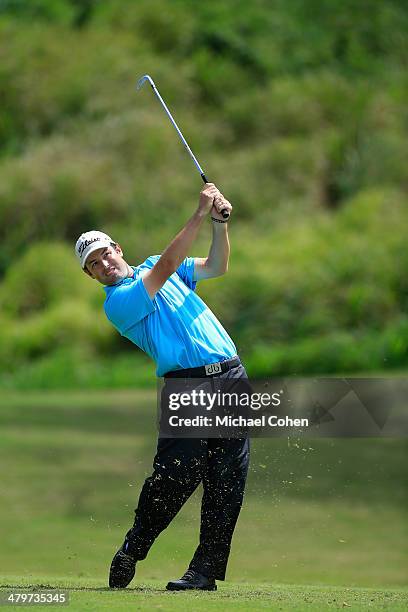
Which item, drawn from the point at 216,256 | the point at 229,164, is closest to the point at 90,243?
the point at 216,256

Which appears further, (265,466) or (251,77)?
(251,77)

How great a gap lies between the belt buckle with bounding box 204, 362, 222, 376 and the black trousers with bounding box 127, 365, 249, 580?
0.14ft

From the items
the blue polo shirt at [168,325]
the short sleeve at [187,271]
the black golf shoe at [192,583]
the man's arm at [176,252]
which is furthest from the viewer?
the short sleeve at [187,271]

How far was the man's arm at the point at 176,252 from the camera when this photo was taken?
14.1 feet

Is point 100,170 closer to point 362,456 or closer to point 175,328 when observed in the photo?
point 362,456

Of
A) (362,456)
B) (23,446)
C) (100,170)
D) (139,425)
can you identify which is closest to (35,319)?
(100,170)

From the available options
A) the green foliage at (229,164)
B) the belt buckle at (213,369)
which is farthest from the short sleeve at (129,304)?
the green foliage at (229,164)

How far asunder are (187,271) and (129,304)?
1.38 ft

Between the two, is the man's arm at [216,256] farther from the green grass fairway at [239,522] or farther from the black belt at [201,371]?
the green grass fairway at [239,522]

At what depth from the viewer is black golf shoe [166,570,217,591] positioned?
178 inches

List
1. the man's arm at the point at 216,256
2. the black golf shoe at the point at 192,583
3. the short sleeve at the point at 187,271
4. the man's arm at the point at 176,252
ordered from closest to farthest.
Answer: the man's arm at the point at 176,252 < the black golf shoe at the point at 192,583 < the man's arm at the point at 216,256 < the short sleeve at the point at 187,271

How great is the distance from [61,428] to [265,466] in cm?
684

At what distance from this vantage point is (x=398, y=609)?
13.2ft

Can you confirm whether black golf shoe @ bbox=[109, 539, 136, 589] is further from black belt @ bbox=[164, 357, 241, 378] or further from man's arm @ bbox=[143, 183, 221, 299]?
man's arm @ bbox=[143, 183, 221, 299]
